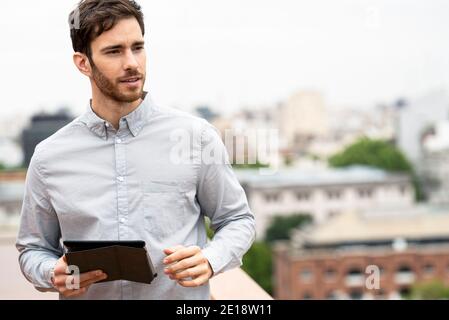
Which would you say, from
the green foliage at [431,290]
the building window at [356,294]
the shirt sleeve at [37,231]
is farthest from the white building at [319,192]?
the shirt sleeve at [37,231]

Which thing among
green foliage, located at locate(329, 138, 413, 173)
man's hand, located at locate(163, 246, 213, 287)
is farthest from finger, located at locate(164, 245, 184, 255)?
green foliage, located at locate(329, 138, 413, 173)

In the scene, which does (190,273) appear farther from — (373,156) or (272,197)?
(373,156)

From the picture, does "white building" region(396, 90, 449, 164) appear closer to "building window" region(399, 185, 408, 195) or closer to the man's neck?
"building window" region(399, 185, 408, 195)

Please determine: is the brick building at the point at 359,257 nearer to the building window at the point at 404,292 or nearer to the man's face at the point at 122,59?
the building window at the point at 404,292

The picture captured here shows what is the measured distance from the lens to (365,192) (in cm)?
2623

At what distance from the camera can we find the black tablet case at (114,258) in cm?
77

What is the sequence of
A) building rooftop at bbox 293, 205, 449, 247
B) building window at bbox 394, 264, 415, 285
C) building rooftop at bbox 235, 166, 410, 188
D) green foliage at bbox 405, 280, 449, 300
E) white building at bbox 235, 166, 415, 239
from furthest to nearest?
1. white building at bbox 235, 166, 415, 239
2. building rooftop at bbox 235, 166, 410, 188
3. building rooftop at bbox 293, 205, 449, 247
4. building window at bbox 394, 264, 415, 285
5. green foliage at bbox 405, 280, 449, 300

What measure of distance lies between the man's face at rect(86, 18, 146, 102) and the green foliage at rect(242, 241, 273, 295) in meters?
20.0

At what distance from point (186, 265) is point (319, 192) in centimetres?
2536

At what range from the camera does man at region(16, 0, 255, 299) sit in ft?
2.74

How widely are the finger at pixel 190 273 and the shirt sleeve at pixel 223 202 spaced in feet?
0.12

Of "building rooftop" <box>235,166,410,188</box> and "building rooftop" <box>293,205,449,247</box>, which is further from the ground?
"building rooftop" <box>235,166,410,188</box>
